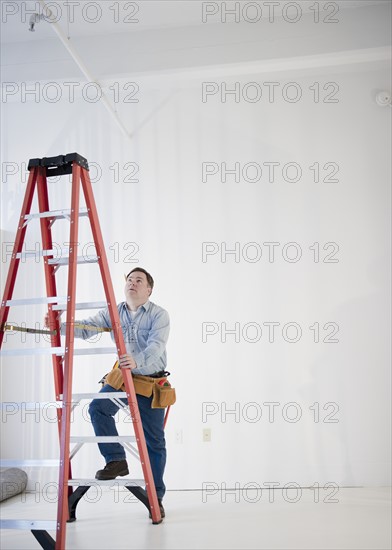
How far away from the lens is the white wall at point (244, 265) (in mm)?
4840

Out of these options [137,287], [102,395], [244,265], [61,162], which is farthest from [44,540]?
[244,265]

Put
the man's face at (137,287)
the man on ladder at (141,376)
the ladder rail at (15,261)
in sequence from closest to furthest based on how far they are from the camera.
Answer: the ladder rail at (15,261) < the man on ladder at (141,376) < the man's face at (137,287)

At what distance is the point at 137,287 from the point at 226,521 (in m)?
1.62

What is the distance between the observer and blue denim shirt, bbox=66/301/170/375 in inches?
145

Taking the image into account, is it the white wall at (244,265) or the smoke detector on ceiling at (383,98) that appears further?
the smoke detector on ceiling at (383,98)

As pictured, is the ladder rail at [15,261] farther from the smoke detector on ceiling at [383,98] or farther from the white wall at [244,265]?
the smoke detector on ceiling at [383,98]

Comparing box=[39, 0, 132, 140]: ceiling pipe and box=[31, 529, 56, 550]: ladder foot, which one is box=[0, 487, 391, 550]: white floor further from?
box=[39, 0, 132, 140]: ceiling pipe

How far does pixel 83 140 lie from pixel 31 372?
2.19 meters

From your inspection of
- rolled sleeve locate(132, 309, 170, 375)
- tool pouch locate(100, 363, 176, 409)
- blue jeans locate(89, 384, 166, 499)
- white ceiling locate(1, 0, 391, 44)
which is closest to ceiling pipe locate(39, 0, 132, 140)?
white ceiling locate(1, 0, 391, 44)

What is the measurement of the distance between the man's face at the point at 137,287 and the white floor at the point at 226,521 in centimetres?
143

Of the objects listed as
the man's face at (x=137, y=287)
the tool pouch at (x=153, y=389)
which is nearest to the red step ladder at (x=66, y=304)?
the tool pouch at (x=153, y=389)

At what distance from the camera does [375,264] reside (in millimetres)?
4965

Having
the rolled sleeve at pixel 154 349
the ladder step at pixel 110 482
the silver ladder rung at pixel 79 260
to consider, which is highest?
the silver ladder rung at pixel 79 260

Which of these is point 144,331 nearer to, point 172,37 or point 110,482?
point 110,482
